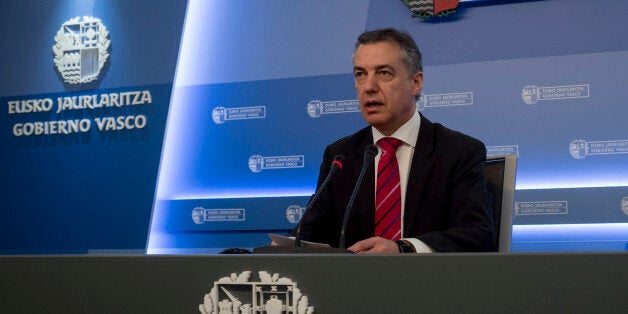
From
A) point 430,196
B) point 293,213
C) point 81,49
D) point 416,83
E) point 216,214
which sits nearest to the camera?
point 430,196

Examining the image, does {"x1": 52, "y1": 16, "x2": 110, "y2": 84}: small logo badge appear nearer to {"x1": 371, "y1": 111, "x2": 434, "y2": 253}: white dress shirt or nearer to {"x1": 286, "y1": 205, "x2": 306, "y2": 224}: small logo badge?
{"x1": 286, "y1": 205, "x2": 306, "y2": 224}: small logo badge

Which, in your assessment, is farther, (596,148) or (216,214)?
(216,214)

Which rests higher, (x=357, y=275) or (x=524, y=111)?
(x=524, y=111)

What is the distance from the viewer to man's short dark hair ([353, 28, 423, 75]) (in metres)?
2.66

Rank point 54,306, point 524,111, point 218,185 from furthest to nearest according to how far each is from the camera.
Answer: point 218,185 < point 524,111 < point 54,306

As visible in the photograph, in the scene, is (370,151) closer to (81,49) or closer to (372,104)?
(372,104)

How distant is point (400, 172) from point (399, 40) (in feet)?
1.53

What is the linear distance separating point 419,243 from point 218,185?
3.05 meters

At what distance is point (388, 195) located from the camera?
100 inches

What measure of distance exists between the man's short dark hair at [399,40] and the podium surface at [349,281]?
143cm

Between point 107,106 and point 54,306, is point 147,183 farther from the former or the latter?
point 54,306

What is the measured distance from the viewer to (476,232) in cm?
226

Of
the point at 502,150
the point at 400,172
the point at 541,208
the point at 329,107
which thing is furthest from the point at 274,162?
the point at 400,172

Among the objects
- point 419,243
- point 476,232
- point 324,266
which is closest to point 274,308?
point 324,266
